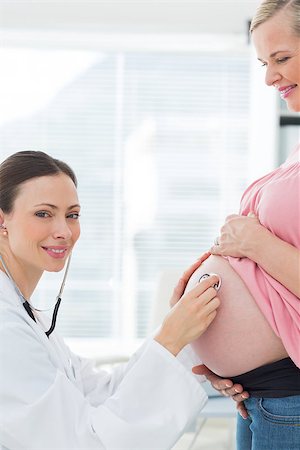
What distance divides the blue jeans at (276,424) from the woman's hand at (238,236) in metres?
→ 0.28

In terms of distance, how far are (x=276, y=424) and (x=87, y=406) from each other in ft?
1.28

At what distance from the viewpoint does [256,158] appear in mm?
4203

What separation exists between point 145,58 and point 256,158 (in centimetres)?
107

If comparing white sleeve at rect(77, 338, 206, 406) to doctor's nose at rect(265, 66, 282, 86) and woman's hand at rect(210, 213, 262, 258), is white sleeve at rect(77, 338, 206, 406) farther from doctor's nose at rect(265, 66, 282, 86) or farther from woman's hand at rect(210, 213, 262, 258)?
doctor's nose at rect(265, 66, 282, 86)

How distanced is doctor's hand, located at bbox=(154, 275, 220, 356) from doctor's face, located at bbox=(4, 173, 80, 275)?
1.37 ft

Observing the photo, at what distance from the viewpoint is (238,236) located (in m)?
1.36

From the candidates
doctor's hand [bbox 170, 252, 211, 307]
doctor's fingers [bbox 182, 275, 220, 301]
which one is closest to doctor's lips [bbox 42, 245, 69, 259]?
doctor's hand [bbox 170, 252, 211, 307]

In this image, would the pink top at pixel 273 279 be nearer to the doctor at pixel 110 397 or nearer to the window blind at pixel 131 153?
the doctor at pixel 110 397

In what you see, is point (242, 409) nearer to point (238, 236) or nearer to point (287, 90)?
point (238, 236)

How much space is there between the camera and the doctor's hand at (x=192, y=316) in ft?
4.53

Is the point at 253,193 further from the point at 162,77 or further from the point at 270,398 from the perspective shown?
→ the point at 162,77

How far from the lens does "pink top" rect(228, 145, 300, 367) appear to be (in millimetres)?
1270

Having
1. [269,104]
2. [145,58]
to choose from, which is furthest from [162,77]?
[269,104]

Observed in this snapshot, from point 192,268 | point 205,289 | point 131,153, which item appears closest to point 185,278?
point 192,268
